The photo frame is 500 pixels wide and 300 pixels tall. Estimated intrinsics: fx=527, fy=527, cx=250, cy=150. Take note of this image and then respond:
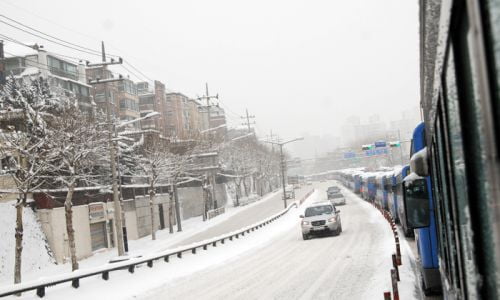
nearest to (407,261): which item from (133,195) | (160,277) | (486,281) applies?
(160,277)

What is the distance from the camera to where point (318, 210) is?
2811 cm

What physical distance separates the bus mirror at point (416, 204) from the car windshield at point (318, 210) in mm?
22782

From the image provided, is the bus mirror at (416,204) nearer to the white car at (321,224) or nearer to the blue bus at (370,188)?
the white car at (321,224)

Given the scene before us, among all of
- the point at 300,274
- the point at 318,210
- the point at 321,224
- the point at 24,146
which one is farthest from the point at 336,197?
the point at 300,274

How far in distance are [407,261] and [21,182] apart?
16.5 meters

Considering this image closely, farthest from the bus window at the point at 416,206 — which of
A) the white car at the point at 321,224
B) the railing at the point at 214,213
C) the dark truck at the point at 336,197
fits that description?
the railing at the point at 214,213

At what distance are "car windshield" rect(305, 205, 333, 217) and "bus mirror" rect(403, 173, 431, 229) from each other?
74.7 ft

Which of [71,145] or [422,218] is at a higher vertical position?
[71,145]

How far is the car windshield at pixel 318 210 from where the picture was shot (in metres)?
27.9

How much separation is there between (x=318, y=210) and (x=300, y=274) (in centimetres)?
1212

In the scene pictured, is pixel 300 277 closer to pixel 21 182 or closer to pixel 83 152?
pixel 21 182

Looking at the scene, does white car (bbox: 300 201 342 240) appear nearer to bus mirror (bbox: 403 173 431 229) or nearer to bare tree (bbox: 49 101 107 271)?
bare tree (bbox: 49 101 107 271)

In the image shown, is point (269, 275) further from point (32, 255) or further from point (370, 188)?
point (370, 188)

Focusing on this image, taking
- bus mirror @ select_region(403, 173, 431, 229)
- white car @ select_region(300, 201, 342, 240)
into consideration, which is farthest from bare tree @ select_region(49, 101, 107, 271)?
bus mirror @ select_region(403, 173, 431, 229)
